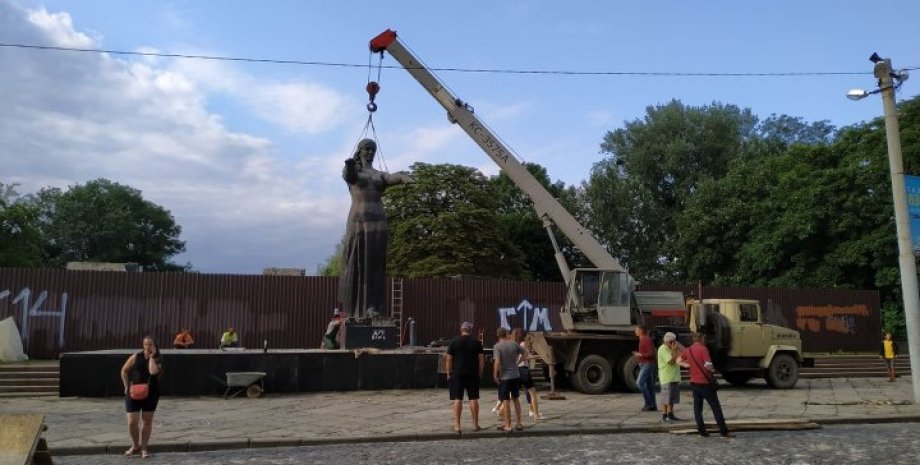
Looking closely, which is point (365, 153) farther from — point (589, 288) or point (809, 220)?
point (809, 220)

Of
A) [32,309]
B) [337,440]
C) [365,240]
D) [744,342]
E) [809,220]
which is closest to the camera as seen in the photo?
[337,440]

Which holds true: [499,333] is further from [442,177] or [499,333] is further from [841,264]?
[442,177]

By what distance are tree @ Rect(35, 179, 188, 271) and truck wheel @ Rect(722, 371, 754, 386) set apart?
55.1 meters

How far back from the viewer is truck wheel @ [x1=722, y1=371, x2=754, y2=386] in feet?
64.1

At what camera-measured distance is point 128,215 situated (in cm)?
6288

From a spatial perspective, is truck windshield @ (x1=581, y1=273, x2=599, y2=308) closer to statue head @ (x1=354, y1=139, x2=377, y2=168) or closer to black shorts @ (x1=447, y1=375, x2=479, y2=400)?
statue head @ (x1=354, y1=139, x2=377, y2=168)

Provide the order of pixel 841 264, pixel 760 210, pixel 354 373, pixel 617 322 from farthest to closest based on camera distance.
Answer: pixel 760 210, pixel 841 264, pixel 617 322, pixel 354 373

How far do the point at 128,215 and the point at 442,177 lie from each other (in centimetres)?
3279

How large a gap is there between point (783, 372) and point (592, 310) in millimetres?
Result: 5325

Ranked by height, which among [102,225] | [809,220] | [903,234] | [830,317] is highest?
[102,225]

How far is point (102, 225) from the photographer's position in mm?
62094

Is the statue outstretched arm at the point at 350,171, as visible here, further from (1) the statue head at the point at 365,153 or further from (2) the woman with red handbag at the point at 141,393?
(2) the woman with red handbag at the point at 141,393

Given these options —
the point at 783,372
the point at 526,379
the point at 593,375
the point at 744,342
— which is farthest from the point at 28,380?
the point at 783,372

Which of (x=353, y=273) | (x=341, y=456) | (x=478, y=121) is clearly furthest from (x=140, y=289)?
(x=341, y=456)
